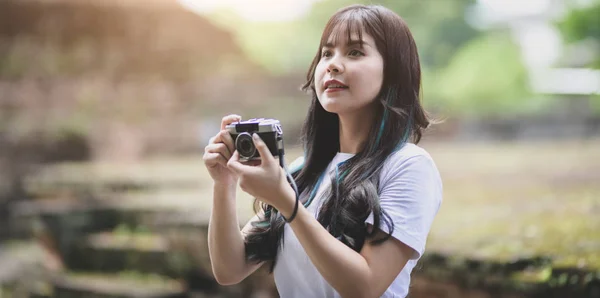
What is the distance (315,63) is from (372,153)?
0.20 meters

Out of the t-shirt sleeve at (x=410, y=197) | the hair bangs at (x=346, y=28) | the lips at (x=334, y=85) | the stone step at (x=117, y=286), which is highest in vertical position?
the hair bangs at (x=346, y=28)

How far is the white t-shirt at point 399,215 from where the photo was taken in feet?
2.79

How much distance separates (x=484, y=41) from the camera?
3.68 m

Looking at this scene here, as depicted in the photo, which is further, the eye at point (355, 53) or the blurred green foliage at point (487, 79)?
the blurred green foliage at point (487, 79)

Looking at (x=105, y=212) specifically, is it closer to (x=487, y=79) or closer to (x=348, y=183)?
(x=487, y=79)

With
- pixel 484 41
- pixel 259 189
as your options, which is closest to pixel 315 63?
pixel 259 189

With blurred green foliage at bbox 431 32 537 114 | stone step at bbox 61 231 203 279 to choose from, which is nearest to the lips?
stone step at bbox 61 231 203 279

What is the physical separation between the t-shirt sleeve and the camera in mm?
169

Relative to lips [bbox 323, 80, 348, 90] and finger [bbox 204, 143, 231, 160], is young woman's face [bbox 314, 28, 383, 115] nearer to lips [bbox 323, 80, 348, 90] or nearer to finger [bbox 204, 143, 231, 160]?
lips [bbox 323, 80, 348, 90]

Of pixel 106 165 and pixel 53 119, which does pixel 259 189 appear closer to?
pixel 106 165

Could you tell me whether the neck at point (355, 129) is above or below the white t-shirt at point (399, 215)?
above

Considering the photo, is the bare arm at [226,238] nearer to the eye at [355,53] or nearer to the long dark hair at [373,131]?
the long dark hair at [373,131]

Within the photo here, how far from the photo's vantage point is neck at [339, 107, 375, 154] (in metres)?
0.99

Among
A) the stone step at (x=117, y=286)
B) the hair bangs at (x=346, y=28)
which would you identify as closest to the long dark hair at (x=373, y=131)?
the hair bangs at (x=346, y=28)
